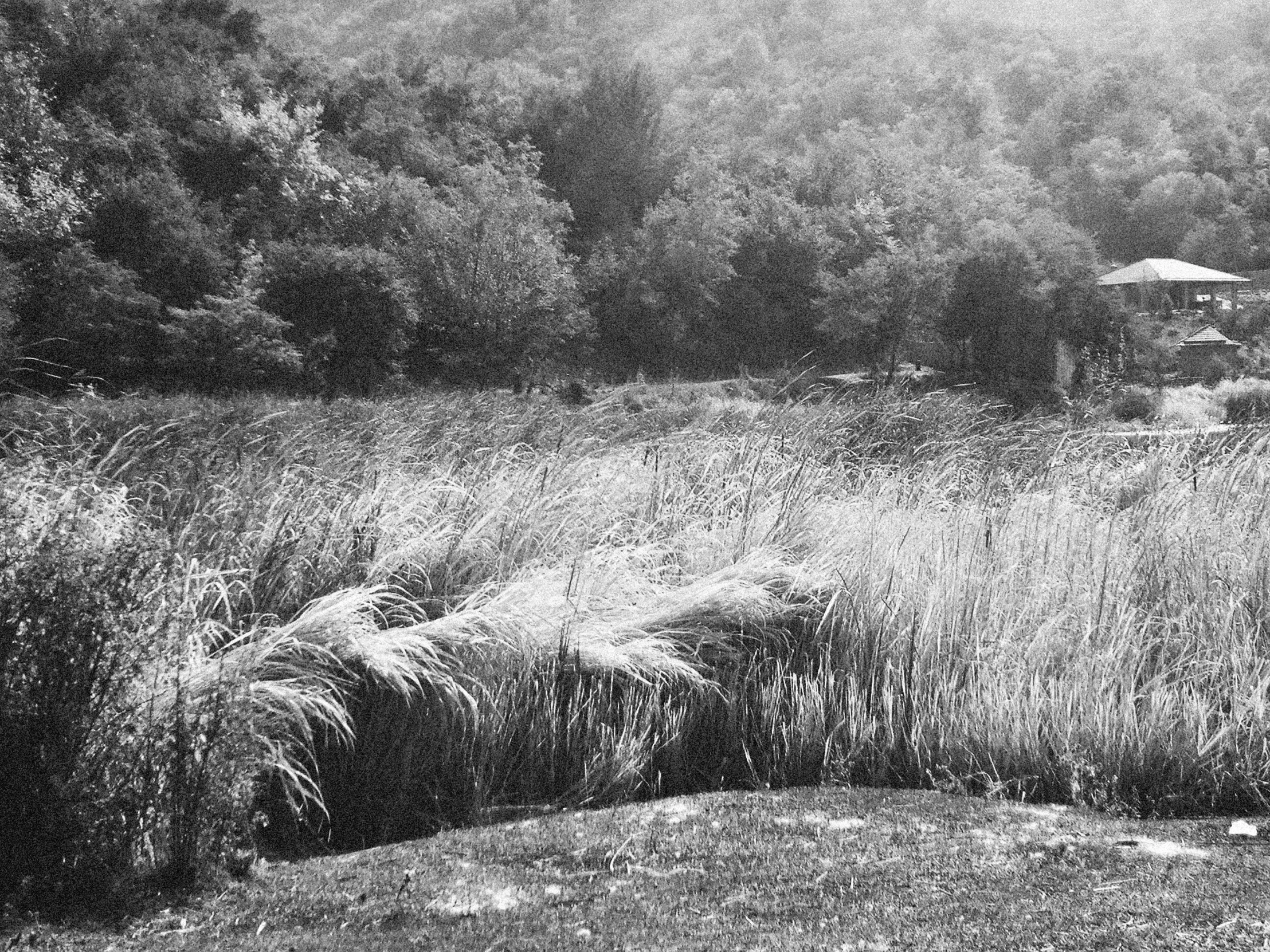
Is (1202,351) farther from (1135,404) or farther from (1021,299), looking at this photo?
(1135,404)

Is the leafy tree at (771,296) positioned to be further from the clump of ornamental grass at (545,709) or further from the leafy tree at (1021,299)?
the clump of ornamental grass at (545,709)

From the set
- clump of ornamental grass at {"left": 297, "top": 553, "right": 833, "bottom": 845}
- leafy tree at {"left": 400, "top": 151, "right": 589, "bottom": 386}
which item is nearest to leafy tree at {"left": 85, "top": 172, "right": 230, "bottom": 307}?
leafy tree at {"left": 400, "top": 151, "right": 589, "bottom": 386}

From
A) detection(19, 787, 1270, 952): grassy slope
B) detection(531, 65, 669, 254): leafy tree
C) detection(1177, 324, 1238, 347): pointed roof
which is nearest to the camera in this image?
detection(19, 787, 1270, 952): grassy slope

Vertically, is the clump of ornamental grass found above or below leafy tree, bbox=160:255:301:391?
below

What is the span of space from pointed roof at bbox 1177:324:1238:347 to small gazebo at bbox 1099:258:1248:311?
2.42 meters

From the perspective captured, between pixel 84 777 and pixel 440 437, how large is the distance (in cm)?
500

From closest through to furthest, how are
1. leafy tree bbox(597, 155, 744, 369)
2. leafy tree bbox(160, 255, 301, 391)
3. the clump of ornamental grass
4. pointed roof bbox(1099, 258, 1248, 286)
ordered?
1. the clump of ornamental grass
2. leafy tree bbox(160, 255, 301, 391)
3. leafy tree bbox(597, 155, 744, 369)
4. pointed roof bbox(1099, 258, 1248, 286)

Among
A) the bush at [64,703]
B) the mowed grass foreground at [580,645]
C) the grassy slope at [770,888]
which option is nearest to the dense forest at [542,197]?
the mowed grass foreground at [580,645]

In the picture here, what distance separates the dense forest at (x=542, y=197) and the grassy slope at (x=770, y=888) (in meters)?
5.93

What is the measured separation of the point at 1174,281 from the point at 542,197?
1383 cm

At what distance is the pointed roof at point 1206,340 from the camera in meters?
20.8

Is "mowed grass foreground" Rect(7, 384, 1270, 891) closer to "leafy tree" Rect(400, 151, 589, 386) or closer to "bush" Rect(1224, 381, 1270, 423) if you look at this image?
"bush" Rect(1224, 381, 1270, 423)

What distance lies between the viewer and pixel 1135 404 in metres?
17.0

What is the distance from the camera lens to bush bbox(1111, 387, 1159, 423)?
A: 1571 cm
